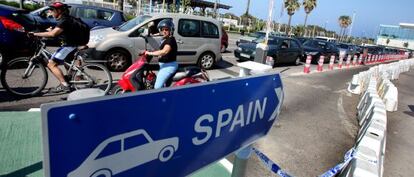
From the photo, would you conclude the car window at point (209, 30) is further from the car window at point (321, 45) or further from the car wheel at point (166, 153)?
the car window at point (321, 45)

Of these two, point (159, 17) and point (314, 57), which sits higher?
point (159, 17)

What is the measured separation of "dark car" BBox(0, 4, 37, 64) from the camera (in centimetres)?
776

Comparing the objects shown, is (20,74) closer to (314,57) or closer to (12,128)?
(12,128)

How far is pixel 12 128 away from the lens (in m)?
4.61

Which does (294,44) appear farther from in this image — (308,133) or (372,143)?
(372,143)

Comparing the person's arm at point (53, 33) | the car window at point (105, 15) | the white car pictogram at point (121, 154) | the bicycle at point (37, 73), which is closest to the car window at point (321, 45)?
the car window at point (105, 15)

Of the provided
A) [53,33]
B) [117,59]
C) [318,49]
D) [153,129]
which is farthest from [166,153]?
[318,49]

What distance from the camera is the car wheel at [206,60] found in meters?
11.1

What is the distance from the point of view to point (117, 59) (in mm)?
9297

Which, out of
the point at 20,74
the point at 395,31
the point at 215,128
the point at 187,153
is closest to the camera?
the point at 187,153

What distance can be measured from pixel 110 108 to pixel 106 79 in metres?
6.00

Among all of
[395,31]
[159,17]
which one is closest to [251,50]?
[159,17]

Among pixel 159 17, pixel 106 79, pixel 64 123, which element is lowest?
pixel 106 79

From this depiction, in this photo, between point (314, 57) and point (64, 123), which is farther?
point (314, 57)
